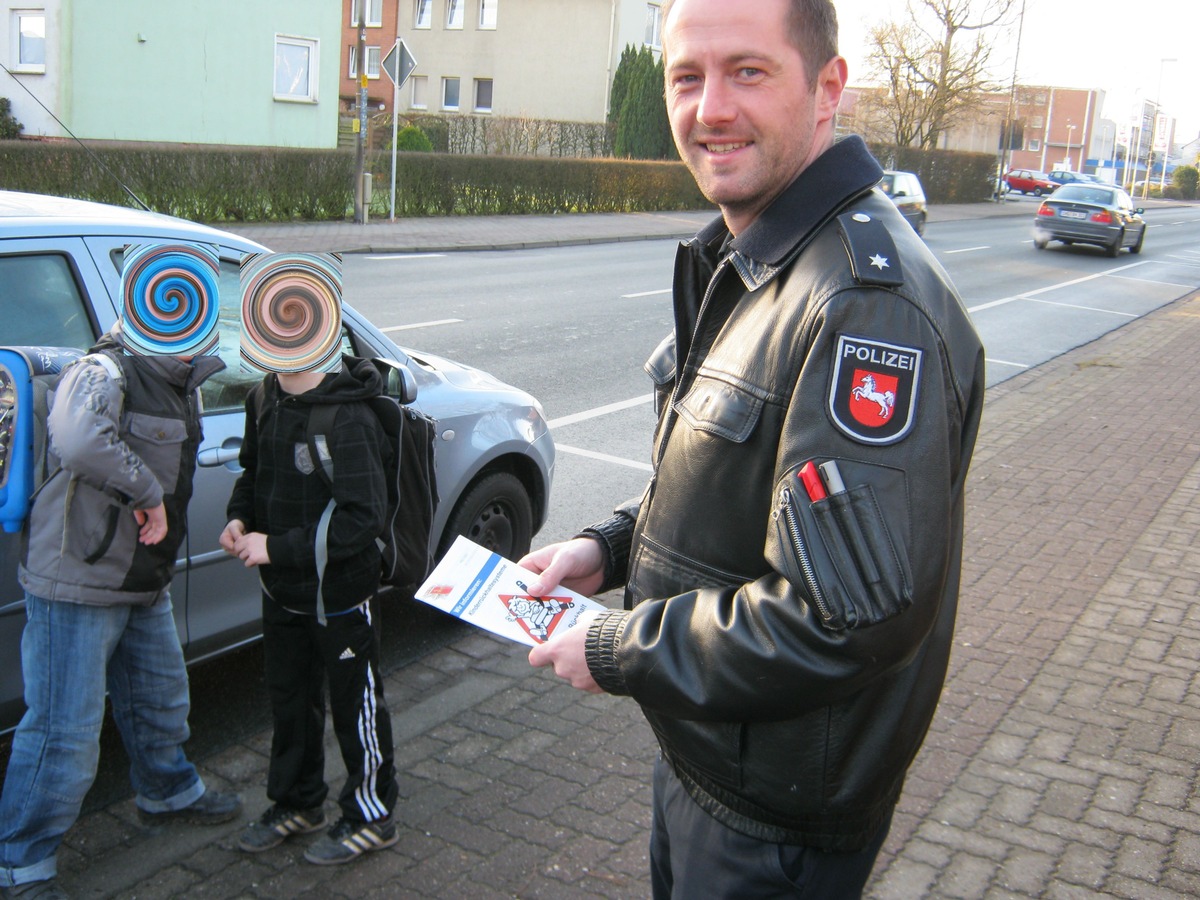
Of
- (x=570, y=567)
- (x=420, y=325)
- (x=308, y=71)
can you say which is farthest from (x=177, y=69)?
(x=570, y=567)

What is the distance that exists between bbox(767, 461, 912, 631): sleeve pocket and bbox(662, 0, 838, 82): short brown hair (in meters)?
0.67

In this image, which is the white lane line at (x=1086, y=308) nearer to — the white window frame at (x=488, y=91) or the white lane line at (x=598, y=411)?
the white lane line at (x=598, y=411)

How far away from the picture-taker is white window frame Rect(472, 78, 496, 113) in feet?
163

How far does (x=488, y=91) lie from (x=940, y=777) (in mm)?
49345

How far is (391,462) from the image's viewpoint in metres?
3.36

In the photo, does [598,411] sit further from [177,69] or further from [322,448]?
[177,69]

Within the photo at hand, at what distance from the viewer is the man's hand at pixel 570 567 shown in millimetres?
2170

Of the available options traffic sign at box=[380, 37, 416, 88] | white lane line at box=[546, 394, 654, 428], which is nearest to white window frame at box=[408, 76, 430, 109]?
traffic sign at box=[380, 37, 416, 88]

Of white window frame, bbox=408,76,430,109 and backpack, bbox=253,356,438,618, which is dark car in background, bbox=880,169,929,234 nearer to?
backpack, bbox=253,356,438,618

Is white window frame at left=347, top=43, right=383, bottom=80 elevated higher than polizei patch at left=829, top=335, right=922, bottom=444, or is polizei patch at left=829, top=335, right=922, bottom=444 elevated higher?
white window frame at left=347, top=43, right=383, bottom=80

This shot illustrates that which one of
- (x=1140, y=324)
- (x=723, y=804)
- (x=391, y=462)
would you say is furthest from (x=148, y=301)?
(x=1140, y=324)

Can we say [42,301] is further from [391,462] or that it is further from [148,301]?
[391,462]

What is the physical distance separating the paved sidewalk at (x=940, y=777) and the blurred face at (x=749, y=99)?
87.4 inches

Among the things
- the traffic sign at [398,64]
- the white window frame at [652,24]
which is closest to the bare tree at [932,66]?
the white window frame at [652,24]
